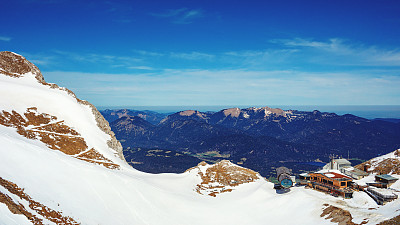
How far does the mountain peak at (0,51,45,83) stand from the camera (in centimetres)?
13762

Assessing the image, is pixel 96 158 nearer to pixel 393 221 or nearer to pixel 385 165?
pixel 393 221

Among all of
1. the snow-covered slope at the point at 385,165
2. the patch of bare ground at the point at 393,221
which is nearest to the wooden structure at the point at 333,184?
the patch of bare ground at the point at 393,221

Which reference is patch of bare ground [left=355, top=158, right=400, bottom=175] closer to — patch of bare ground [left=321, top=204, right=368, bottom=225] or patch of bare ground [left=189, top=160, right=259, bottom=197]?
patch of bare ground [left=189, top=160, right=259, bottom=197]

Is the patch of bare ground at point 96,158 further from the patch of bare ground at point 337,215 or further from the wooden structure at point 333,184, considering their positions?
the wooden structure at point 333,184

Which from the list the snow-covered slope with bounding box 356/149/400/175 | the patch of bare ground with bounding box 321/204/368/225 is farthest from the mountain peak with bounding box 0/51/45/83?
the snow-covered slope with bounding box 356/149/400/175

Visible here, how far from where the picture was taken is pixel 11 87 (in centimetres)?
11331

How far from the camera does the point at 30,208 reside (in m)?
37.9

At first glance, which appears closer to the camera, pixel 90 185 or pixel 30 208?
pixel 30 208

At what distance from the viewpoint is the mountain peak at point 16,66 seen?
452ft

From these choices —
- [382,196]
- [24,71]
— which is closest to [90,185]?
[382,196]

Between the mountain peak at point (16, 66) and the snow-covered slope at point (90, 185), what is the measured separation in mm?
486

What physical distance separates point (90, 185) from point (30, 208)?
22.0 meters

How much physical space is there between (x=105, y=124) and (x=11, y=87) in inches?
1791

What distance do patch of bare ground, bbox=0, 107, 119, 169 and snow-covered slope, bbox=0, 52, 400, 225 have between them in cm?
37
